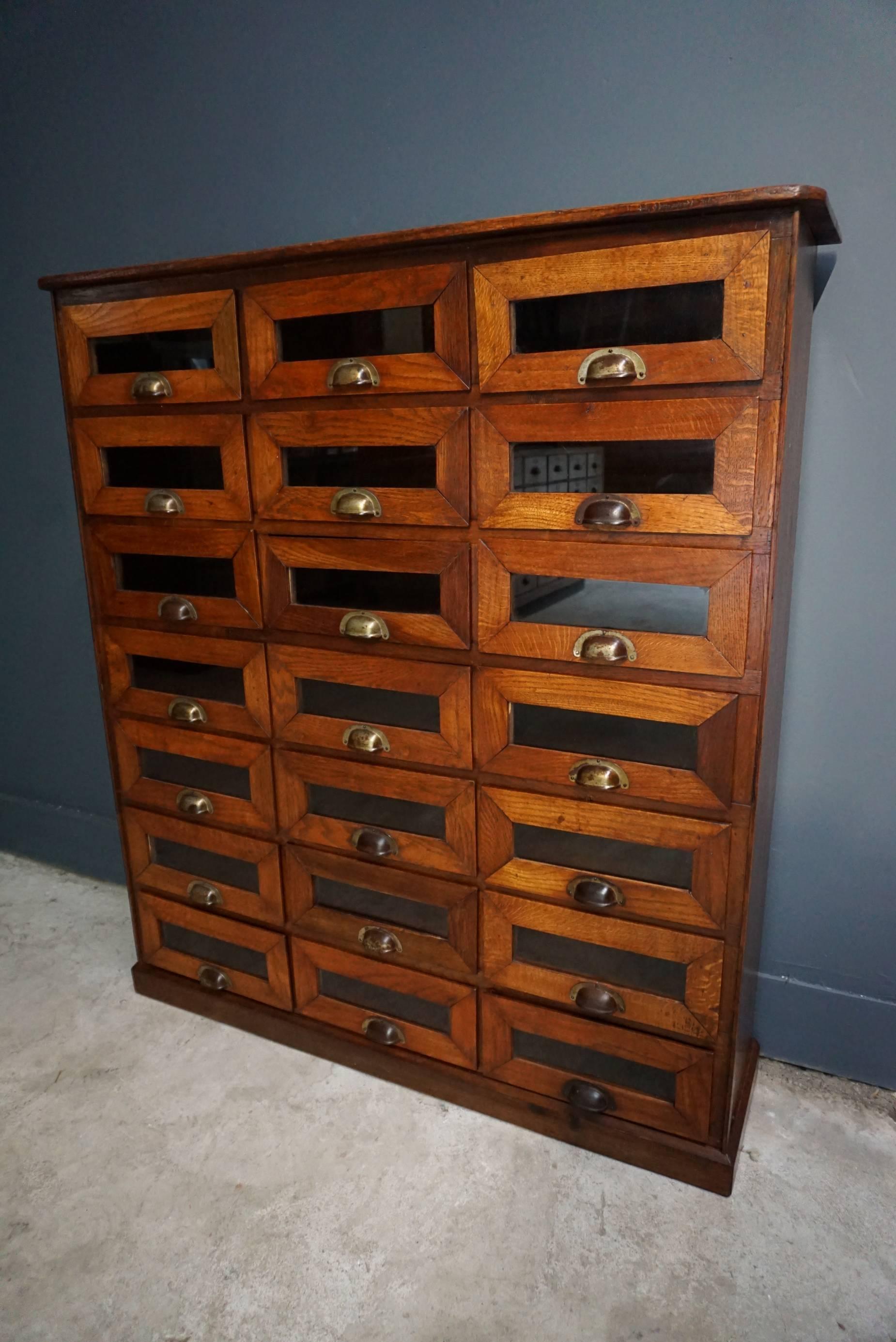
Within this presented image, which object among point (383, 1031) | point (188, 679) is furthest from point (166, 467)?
point (383, 1031)

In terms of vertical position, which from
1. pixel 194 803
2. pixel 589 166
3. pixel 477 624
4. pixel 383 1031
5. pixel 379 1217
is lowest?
pixel 379 1217

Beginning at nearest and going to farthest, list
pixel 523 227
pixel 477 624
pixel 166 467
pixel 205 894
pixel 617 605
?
1. pixel 523 227
2. pixel 617 605
3. pixel 477 624
4. pixel 166 467
5. pixel 205 894

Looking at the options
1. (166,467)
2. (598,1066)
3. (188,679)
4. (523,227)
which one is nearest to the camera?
(523,227)

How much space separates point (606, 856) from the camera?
1.46m

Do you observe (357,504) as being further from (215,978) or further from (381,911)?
(215,978)

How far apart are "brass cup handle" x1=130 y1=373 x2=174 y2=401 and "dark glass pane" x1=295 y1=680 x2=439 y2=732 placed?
0.61 meters

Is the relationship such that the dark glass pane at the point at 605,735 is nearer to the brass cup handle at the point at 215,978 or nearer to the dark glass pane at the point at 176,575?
the dark glass pane at the point at 176,575

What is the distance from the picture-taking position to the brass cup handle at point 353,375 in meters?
1.41

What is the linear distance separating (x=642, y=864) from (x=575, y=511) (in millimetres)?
604

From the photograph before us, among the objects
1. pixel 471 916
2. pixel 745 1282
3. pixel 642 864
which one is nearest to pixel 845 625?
pixel 642 864

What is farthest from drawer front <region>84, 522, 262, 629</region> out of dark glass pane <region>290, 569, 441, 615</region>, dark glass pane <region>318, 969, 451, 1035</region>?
dark glass pane <region>318, 969, 451, 1035</region>

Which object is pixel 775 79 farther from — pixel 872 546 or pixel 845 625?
pixel 845 625

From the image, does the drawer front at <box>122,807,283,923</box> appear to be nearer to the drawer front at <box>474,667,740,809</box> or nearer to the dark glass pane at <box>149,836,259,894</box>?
the dark glass pane at <box>149,836,259,894</box>

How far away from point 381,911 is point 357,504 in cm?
81
